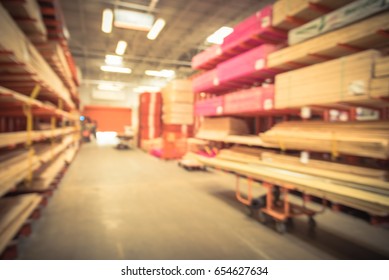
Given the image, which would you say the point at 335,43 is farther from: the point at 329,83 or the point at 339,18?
the point at 329,83

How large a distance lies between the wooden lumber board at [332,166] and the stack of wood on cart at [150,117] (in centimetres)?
862

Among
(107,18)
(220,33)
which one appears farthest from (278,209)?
(220,33)

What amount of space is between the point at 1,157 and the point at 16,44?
1.56m

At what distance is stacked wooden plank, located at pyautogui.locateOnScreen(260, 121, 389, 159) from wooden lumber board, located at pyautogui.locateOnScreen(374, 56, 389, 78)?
53cm

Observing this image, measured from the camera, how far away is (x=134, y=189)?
17.5ft

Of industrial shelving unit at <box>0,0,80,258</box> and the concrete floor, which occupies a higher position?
industrial shelving unit at <box>0,0,80,258</box>

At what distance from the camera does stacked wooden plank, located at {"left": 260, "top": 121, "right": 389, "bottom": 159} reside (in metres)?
2.49

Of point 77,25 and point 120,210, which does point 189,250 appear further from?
point 77,25

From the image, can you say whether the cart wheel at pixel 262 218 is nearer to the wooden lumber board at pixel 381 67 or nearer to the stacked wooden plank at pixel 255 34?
the wooden lumber board at pixel 381 67

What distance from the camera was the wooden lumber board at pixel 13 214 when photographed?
7.99ft

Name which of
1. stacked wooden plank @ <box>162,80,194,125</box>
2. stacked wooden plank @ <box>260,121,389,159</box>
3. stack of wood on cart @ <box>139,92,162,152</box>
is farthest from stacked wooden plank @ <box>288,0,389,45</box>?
stack of wood on cart @ <box>139,92,162,152</box>

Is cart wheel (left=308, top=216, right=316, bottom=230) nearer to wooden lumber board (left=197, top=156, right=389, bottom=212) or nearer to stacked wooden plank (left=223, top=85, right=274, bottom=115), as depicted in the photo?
wooden lumber board (left=197, top=156, right=389, bottom=212)

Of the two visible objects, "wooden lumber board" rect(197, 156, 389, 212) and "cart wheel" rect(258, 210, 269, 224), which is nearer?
"wooden lumber board" rect(197, 156, 389, 212)

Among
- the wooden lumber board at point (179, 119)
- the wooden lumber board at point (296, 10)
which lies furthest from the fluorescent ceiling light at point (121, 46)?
the wooden lumber board at point (296, 10)
